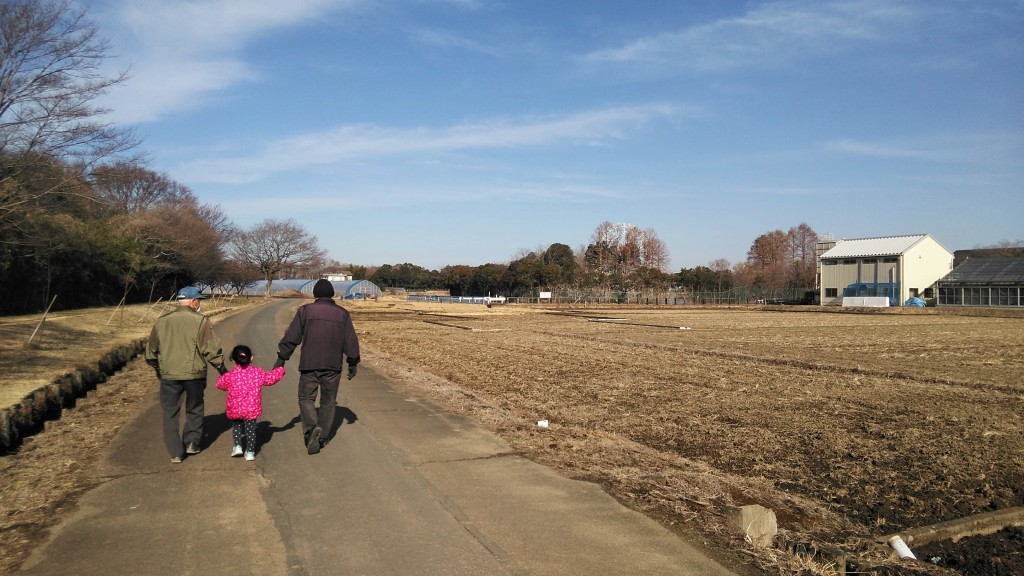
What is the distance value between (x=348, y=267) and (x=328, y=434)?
143318mm

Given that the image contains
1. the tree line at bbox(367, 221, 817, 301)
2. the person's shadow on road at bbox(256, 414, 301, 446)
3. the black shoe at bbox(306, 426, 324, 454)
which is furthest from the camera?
the tree line at bbox(367, 221, 817, 301)

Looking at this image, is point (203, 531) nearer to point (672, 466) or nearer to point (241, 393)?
point (241, 393)

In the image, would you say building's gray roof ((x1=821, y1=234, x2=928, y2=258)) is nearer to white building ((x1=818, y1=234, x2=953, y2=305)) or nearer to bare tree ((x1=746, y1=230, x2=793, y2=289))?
white building ((x1=818, y1=234, x2=953, y2=305))

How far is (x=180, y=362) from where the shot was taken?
7.05 meters

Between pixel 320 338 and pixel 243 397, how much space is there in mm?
1025

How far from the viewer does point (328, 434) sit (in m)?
7.71

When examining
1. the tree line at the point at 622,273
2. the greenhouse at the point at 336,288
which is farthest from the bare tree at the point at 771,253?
the greenhouse at the point at 336,288

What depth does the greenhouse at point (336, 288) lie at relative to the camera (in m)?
98.7

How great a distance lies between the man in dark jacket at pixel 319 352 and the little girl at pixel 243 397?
0.37m

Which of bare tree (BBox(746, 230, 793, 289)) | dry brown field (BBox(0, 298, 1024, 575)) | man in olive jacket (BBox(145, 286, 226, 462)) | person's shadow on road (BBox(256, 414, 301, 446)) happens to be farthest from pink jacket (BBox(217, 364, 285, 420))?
bare tree (BBox(746, 230, 793, 289))

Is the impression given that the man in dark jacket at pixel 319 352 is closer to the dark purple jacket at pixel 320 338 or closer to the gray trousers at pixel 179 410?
the dark purple jacket at pixel 320 338

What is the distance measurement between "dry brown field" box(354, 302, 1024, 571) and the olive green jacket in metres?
3.53

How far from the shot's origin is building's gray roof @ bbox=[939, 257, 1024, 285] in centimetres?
6394

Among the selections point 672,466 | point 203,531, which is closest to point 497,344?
point 672,466
